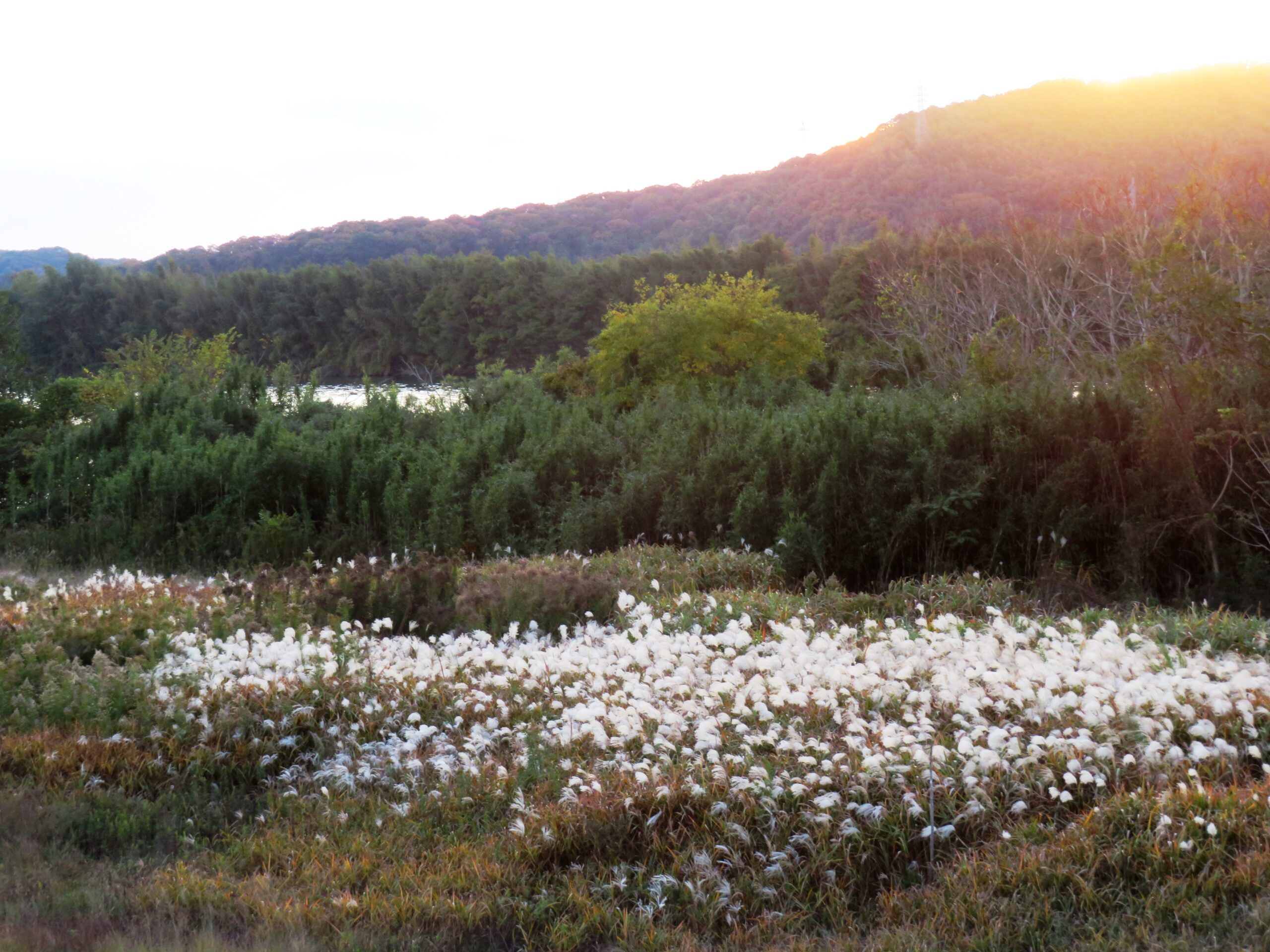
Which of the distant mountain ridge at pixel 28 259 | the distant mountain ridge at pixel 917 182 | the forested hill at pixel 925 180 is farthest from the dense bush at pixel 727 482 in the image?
the distant mountain ridge at pixel 28 259

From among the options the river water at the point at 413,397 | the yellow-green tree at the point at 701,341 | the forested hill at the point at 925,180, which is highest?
the forested hill at the point at 925,180

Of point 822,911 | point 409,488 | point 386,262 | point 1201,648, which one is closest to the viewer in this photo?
point 822,911

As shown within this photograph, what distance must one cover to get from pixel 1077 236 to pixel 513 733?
2012 cm

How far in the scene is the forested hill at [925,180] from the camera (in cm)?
4009

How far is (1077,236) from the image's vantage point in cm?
2184

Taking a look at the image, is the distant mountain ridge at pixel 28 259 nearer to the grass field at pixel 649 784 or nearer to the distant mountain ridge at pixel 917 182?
the distant mountain ridge at pixel 917 182

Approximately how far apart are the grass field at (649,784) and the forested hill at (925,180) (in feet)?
70.7

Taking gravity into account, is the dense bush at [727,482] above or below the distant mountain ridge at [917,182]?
below

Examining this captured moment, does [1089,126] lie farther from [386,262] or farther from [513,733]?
[513,733]

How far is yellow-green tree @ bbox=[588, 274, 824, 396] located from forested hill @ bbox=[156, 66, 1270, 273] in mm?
9150

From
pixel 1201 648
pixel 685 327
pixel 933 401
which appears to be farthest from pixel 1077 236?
pixel 1201 648

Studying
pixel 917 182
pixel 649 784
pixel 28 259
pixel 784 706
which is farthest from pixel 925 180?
pixel 28 259

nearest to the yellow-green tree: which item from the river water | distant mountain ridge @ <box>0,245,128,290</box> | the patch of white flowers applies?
the river water

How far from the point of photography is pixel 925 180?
47875 millimetres
